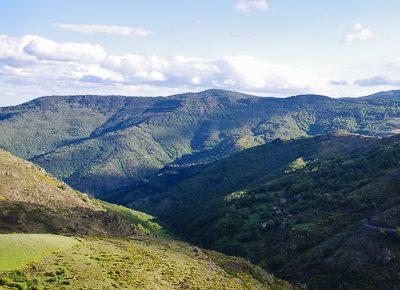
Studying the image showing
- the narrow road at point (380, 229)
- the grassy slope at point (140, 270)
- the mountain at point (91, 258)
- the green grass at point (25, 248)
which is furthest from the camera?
the narrow road at point (380, 229)

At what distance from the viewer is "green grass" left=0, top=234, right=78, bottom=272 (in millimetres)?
54341

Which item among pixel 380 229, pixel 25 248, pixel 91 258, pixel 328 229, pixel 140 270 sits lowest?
pixel 328 229

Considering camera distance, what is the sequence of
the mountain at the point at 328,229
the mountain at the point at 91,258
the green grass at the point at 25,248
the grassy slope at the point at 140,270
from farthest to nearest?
the mountain at the point at 328,229 < the green grass at the point at 25,248 < the mountain at the point at 91,258 < the grassy slope at the point at 140,270

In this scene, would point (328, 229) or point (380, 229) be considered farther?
point (328, 229)

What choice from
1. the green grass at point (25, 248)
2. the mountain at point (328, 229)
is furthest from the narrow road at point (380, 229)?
the green grass at point (25, 248)

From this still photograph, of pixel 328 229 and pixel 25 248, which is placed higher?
pixel 25 248

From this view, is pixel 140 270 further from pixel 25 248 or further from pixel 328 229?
pixel 328 229

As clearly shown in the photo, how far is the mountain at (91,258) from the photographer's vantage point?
5397cm

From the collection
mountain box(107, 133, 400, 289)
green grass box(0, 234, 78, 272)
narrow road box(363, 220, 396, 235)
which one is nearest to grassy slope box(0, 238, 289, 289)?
green grass box(0, 234, 78, 272)

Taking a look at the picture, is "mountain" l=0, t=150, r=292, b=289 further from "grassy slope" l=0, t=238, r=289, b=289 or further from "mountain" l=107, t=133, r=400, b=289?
"mountain" l=107, t=133, r=400, b=289

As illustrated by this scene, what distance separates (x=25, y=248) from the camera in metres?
58.7

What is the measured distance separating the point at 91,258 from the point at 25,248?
9.09 meters

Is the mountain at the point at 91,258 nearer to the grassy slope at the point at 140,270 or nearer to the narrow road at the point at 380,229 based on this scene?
the grassy slope at the point at 140,270

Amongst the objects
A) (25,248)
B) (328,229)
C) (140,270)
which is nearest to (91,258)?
(140,270)
